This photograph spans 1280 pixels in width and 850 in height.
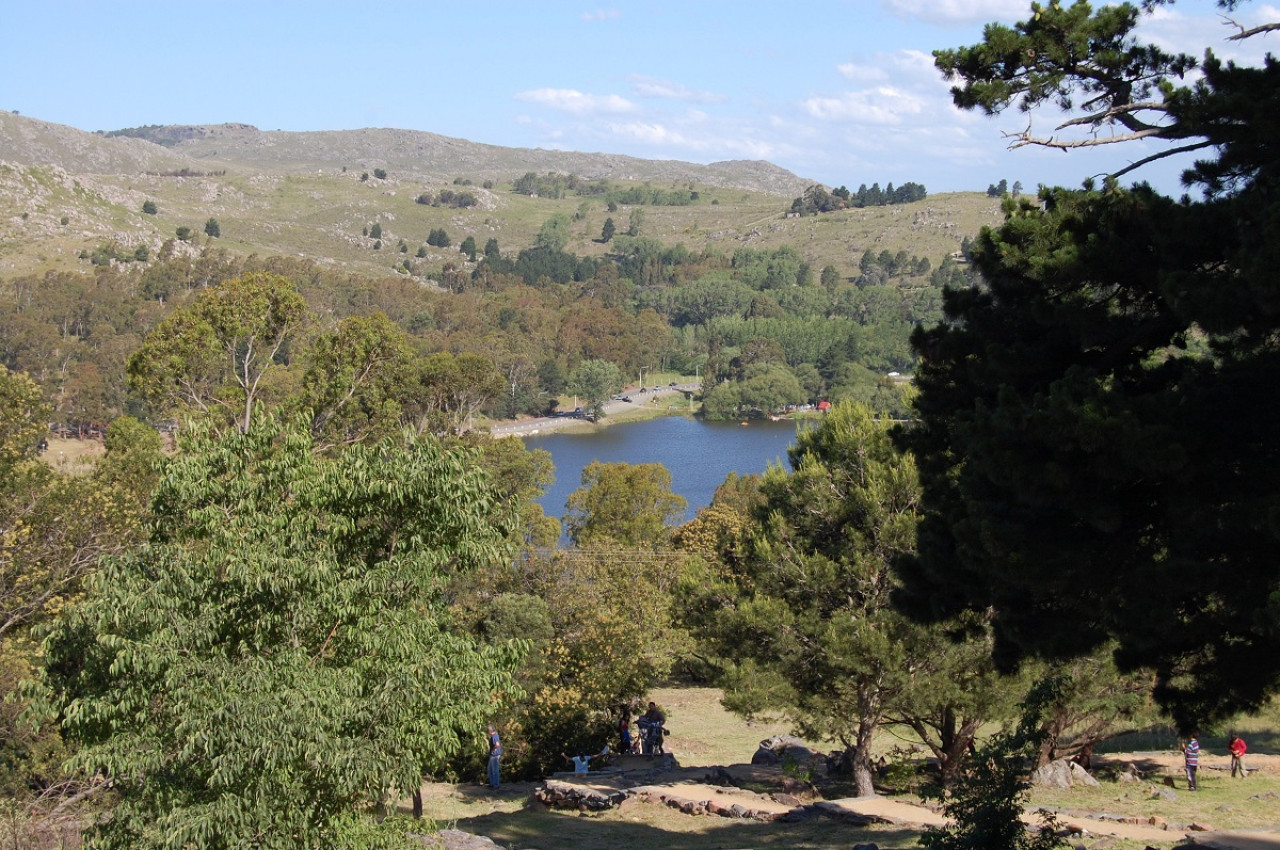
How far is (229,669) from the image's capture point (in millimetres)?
6914

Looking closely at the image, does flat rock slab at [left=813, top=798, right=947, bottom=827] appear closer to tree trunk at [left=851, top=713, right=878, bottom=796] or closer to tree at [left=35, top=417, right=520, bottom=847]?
tree trunk at [left=851, top=713, right=878, bottom=796]

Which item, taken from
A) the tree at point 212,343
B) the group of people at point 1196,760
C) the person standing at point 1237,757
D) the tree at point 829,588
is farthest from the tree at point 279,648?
the tree at point 212,343

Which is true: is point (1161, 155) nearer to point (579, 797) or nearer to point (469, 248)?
point (579, 797)

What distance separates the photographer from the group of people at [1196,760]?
643 inches

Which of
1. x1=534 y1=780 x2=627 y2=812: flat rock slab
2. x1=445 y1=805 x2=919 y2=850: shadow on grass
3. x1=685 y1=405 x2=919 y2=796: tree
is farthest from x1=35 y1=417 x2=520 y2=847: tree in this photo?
x1=685 y1=405 x2=919 y2=796: tree

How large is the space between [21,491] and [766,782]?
36.6ft

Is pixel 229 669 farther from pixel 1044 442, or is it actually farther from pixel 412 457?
pixel 1044 442

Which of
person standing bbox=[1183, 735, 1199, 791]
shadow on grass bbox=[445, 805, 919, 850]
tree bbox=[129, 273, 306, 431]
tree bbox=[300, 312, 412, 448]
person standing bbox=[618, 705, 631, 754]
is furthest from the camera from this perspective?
tree bbox=[300, 312, 412, 448]

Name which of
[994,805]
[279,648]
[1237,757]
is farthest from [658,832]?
[1237,757]

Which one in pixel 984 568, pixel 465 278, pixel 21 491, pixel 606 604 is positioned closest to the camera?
pixel 984 568

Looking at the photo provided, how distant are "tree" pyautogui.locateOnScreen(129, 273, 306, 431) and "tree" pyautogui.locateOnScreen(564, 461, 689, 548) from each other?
2025cm

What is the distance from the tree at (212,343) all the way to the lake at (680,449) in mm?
39599

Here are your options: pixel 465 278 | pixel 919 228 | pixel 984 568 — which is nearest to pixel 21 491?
pixel 984 568

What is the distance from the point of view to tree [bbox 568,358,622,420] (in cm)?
10306
